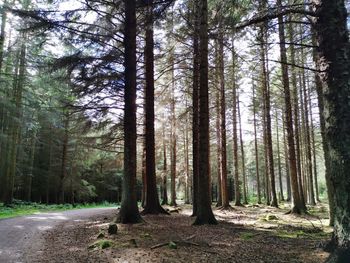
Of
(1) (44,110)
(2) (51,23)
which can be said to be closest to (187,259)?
(2) (51,23)

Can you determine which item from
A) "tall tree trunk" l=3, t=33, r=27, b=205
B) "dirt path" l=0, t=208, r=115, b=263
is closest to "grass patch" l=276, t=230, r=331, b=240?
"dirt path" l=0, t=208, r=115, b=263

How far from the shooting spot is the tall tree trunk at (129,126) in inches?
395

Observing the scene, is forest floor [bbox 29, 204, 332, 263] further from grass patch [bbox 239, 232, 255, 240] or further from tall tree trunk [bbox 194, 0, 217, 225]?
tall tree trunk [bbox 194, 0, 217, 225]

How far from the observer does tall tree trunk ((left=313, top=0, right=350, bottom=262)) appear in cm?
430

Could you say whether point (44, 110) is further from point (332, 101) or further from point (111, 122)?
point (332, 101)

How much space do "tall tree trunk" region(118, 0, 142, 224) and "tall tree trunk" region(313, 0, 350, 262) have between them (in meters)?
6.72

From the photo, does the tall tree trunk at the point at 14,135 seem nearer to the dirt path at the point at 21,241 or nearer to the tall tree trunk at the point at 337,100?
the dirt path at the point at 21,241

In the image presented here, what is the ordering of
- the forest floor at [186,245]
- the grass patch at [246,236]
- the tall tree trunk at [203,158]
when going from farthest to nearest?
1. the tall tree trunk at [203,158]
2. the grass patch at [246,236]
3. the forest floor at [186,245]

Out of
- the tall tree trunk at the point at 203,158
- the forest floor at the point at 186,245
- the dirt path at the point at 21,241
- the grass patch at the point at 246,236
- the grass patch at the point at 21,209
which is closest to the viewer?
the forest floor at the point at 186,245

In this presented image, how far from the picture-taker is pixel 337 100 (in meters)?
4.45

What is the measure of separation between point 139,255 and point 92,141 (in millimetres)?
9157

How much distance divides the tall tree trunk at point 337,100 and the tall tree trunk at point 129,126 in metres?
6.72

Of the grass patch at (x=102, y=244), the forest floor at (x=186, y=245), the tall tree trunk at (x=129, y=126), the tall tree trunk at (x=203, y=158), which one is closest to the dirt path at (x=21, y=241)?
the forest floor at (x=186, y=245)

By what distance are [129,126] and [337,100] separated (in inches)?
287
